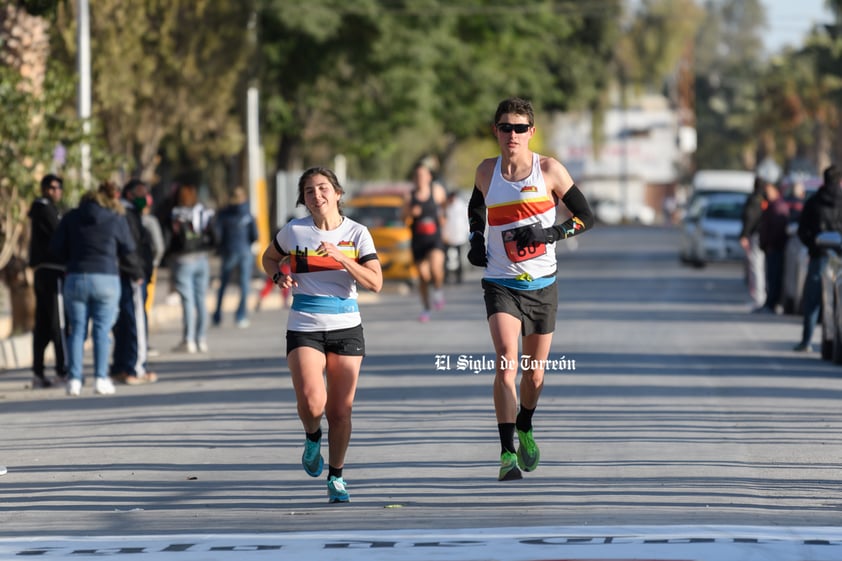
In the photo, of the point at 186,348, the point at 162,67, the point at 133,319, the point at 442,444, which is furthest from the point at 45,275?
the point at 162,67

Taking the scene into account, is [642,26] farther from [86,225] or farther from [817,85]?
[86,225]

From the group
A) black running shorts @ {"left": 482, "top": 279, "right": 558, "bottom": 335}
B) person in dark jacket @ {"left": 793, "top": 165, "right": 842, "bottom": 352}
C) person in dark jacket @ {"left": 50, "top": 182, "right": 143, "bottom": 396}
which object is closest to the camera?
black running shorts @ {"left": 482, "top": 279, "right": 558, "bottom": 335}

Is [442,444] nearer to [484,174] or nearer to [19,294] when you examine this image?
[484,174]

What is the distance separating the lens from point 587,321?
23031 millimetres

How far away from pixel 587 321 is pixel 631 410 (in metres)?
9.65

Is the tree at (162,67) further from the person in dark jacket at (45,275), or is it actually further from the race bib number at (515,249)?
the race bib number at (515,249)

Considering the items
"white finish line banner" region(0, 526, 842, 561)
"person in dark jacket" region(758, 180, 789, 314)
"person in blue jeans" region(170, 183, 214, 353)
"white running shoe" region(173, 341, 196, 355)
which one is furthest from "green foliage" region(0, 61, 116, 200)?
"white finish line banner" region(0, 526, 842, 561)

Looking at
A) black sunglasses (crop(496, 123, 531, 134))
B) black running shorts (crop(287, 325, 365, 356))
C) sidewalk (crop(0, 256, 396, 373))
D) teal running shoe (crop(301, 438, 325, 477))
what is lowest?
sidewalk (crop(0, 256, 396, 373))

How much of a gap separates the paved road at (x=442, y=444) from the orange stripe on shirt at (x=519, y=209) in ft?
4.76

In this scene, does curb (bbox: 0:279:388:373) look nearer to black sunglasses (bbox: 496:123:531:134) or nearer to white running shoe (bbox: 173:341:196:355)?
white running shoe (bbox: 173:341:196:355)

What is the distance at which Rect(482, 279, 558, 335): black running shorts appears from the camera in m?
10.1

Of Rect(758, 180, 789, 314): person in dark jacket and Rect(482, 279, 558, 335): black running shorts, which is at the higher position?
Rect(482, 279, 558, 335): black running shorts

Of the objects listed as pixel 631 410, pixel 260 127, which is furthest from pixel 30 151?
pixel 260 127

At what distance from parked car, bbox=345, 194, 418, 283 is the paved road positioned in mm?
10609
